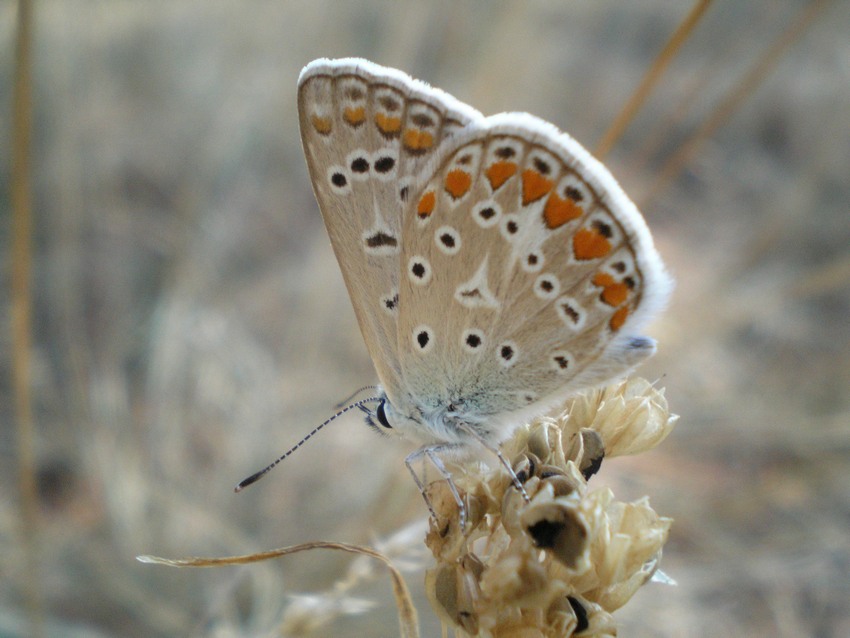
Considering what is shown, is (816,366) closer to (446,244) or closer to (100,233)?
(446,244)

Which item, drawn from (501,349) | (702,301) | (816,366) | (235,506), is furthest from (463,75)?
(501,349)

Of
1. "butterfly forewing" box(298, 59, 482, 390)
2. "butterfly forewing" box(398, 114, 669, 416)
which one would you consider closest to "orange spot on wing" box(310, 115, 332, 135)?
"butterfly forewing" box(298, 59, 482, 390)

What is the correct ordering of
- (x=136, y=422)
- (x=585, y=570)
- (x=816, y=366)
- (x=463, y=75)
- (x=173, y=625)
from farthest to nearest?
1. (x=463, y=75)
2. (x=816, y=366)
3. (x=136, y=422)
4. (x=173, y=625)
5. (x=585, y=570)

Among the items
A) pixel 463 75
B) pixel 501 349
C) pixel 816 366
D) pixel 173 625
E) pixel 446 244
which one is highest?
pixel 463 75

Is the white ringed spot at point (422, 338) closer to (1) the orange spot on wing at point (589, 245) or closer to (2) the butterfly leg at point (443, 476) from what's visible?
(2) the butterfly leg at point (443, 476)

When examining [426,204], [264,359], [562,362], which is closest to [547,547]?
[562,362]

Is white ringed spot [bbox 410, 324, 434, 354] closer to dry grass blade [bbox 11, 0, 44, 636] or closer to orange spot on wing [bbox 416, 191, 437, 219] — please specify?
orange spot on wing [bbox 416, 191, 437, 219]
